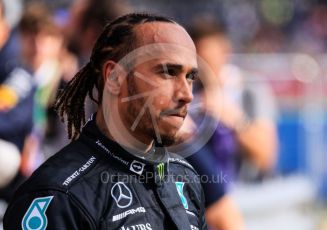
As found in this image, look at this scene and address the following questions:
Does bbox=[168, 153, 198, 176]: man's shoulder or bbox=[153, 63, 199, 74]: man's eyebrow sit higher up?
bbox=[153, 63, 199, 74]: man's eyebrow

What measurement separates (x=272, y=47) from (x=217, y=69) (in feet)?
46.5

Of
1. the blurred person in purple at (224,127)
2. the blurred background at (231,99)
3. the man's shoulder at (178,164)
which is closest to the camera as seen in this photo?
the man's shoulder at (178,164)

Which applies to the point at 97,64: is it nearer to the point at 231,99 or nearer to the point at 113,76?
the point at 113,76

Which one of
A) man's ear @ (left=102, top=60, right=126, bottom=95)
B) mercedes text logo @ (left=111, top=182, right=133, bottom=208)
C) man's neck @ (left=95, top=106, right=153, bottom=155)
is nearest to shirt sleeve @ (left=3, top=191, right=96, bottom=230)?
mercedes text logo @ (left=111, top=182, right=133, bottom=208)

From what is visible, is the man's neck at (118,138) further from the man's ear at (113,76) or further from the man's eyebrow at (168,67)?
the man's eyebrow at (168,67)

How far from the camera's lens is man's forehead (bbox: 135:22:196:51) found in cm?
261

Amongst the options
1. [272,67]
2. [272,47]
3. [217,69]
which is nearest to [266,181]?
[217,69]

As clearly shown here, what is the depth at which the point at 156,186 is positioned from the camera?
103 inches

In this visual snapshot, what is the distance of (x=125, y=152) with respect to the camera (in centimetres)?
260

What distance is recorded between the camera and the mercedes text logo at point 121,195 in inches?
97.3

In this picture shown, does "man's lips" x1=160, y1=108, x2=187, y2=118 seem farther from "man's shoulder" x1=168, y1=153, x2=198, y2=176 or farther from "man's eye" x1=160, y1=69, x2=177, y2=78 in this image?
"man's shoulder" x1=168, y1=153, x2=198, y2=176

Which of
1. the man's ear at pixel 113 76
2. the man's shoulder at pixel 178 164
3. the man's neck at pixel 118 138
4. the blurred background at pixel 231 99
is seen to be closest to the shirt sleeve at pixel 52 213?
the man's neck at pixel 118 138

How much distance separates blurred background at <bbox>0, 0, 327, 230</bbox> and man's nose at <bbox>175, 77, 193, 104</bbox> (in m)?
1.04

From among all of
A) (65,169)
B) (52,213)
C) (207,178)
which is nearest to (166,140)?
(65,169)
